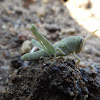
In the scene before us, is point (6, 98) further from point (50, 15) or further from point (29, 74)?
point (50, 15)

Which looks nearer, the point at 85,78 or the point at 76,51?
the point at 85,78

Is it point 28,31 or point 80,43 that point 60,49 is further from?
point 28,31

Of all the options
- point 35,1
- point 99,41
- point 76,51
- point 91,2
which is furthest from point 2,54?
point 91,2

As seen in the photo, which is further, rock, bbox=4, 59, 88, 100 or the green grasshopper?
the green grasshopper

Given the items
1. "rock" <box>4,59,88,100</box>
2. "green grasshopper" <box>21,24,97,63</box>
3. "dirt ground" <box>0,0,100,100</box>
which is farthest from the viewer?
"dirt ground" <box>0,0,100,100</box>

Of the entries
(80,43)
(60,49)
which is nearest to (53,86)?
(60,49)

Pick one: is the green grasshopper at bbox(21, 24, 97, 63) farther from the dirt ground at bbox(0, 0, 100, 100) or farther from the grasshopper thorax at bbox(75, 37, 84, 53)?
the dirt ground at bbox(0, 0, 100, 100)

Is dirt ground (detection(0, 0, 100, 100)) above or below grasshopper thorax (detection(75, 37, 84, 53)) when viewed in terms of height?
above

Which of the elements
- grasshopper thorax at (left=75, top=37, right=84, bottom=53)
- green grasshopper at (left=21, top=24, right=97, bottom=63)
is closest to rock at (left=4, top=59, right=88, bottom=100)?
green grasshopper at (left=21, top=24, right=97, bottom=63)

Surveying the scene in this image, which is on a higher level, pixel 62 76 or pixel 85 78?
pixel 62 76
